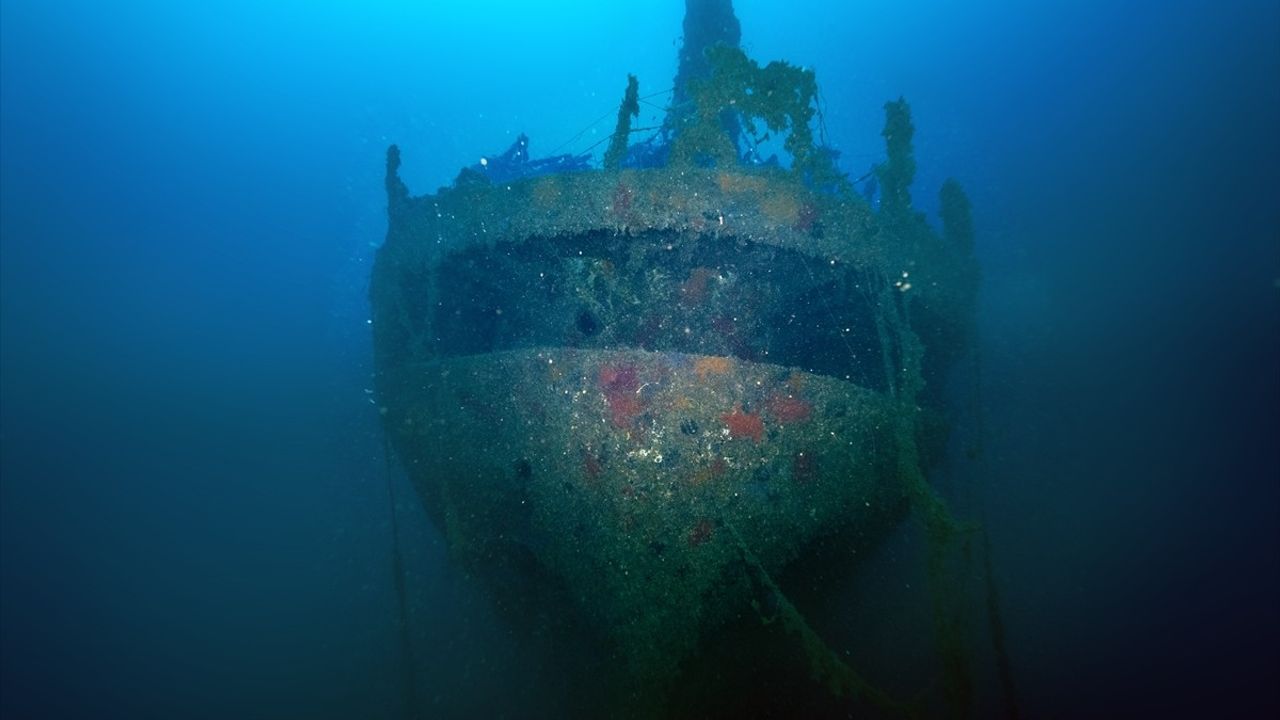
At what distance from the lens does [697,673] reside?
10.9 feet

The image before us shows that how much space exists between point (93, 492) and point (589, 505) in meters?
19.2

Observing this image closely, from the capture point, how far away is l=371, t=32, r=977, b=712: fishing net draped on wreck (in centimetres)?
322

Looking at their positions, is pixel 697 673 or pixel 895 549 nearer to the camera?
pixel 697 673

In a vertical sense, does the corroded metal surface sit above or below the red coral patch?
below

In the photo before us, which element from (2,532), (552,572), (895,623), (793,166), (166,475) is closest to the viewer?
(552,572)

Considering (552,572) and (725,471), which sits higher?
(725,471)

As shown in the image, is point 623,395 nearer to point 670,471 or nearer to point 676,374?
point 676,374

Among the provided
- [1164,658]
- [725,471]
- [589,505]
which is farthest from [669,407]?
[1164,658]

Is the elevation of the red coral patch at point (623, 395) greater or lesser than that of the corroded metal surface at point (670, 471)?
greater

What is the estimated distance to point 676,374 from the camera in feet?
10.5

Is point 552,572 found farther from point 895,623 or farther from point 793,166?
point 895,623

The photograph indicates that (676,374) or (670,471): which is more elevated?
(676,374)

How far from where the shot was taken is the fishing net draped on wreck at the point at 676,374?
322 centimetres

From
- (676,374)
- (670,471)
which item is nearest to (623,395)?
(676,374)
